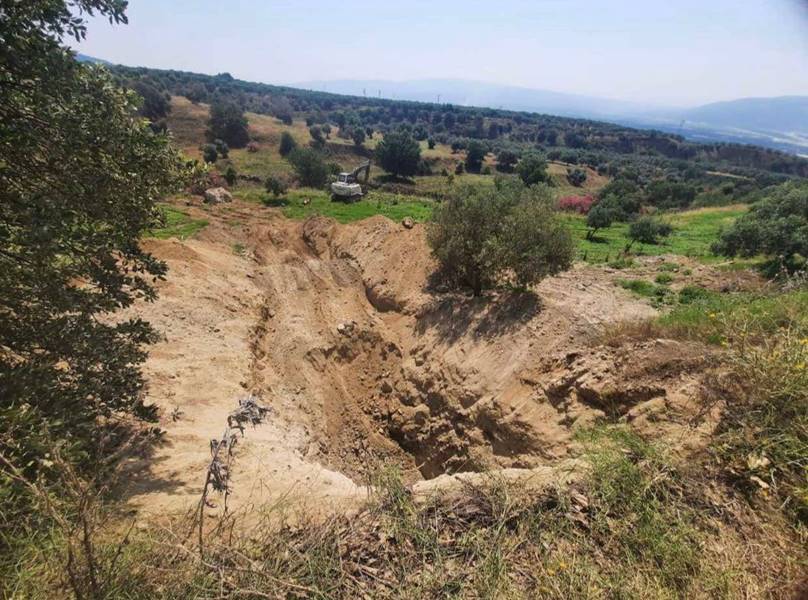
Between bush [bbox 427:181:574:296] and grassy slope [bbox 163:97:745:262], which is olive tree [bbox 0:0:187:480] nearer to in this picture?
bush [bbox 427:181:574:296]

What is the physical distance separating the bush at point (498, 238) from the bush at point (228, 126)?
69249mm

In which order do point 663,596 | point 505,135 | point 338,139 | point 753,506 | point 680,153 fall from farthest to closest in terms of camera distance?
point 505,135 → point 680,153 → point 338,139 → point 753,506 → point 663,596

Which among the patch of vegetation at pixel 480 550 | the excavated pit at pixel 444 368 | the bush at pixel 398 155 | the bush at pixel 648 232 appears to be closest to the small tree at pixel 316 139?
the bush at pixel 398 155

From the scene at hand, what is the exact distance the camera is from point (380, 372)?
43.0ft

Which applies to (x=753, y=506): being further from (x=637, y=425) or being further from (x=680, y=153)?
(x=680, y=153)

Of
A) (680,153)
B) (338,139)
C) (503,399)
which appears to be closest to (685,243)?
(503,399)

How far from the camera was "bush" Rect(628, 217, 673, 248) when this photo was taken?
24844 mm

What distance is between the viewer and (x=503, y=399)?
32.9ft

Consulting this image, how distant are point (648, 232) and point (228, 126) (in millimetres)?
68585

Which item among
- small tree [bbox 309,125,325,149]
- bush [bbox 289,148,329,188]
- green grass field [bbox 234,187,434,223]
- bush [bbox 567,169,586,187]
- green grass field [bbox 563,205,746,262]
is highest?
small tree [bbox 309,125,325,149]

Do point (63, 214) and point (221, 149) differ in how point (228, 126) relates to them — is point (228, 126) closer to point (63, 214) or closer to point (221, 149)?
point (221, 149)

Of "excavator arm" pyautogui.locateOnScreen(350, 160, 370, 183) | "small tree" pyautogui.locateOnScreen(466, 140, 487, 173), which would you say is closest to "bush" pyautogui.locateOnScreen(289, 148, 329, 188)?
"excavator arm" pyautogui.locateOnScreen(350, 160, 370, 183)

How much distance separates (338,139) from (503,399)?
92.9m

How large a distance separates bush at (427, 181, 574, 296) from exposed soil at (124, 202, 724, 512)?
32.9 inches
